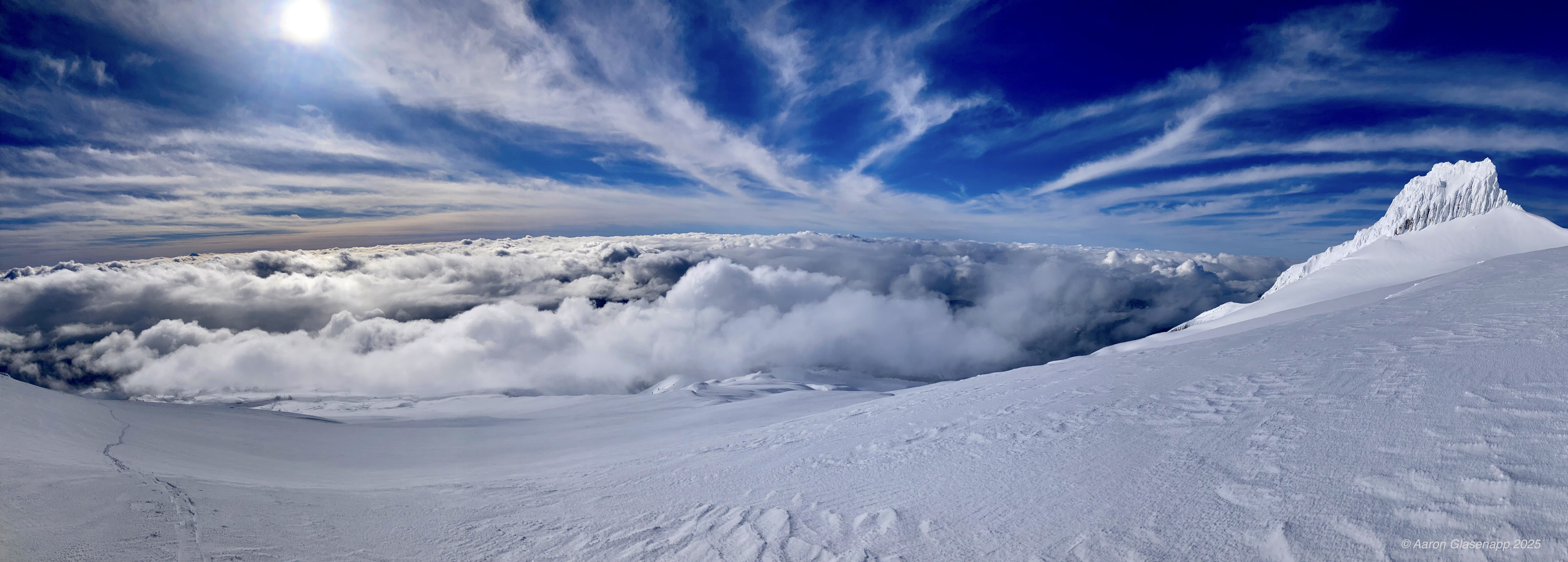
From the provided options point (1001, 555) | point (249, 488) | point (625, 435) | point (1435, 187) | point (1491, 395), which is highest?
point (1435, 187)

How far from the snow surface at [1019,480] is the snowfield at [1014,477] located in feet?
0.11

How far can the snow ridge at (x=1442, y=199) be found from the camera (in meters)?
61.9

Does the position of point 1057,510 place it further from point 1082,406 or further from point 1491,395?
point 1491,395

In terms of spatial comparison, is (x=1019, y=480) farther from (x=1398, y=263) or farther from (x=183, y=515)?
(x=1398, y=263)

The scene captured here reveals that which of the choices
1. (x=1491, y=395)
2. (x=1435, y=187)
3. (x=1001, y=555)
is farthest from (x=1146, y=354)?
(x=1435, y=187)

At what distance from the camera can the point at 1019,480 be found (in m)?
6.09

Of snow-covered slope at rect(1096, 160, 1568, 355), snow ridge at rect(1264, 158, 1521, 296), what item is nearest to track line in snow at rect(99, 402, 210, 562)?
snow-covered slope at rect(1096, 160, 1568, 355)

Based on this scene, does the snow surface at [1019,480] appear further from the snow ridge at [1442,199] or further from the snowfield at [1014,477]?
the snow ridge at [1442,199]

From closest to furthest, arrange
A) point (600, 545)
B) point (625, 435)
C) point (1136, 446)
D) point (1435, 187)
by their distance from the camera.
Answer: point (600, 545) → point (1136, 446) → point (625, 435) → point (1435, 187)

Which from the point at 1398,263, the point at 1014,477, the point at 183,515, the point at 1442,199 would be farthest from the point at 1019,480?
the point at 1442,199

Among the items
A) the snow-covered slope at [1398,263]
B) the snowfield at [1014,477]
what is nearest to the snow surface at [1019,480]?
the snowfield at [1014,477]

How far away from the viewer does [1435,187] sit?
237 feet

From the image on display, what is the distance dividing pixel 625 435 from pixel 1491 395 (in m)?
19.0

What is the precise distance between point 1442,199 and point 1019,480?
113245 millimetres
